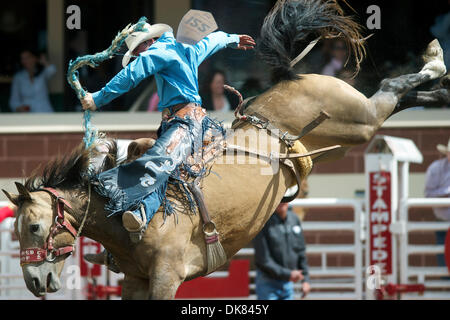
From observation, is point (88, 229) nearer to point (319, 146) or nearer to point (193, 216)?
point (193, 216)

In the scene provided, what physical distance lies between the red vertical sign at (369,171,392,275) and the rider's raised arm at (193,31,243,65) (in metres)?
2.66

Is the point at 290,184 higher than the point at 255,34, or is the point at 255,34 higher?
the point at 255,34

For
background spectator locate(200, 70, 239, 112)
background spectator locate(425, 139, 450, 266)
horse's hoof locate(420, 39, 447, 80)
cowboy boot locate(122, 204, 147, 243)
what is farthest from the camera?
background spectator locate(425, 139, 450, 266)

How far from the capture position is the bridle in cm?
459

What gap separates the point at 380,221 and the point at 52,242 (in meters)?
3.59

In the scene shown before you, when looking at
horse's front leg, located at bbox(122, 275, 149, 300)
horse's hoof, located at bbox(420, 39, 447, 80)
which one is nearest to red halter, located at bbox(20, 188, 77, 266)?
horse's front leg, located at bbox(122, 275, 149, 300)

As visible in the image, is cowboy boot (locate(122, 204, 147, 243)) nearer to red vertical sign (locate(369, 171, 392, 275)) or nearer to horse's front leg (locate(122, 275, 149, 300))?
horse's front leg (locate(122, 275, 149, 300))

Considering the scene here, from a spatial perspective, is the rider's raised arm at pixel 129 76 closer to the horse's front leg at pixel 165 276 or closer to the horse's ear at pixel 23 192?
the horse's ear at pixel 23 192

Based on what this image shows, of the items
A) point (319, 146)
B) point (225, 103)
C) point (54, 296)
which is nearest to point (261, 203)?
point (319, 146)

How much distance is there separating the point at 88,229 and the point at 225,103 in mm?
2664

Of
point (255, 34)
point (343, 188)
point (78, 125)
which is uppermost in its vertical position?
point (255, 34)

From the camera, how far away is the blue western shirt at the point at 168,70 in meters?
4.60

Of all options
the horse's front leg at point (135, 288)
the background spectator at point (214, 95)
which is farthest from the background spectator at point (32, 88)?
the horse's front leg at point (135, 288)
